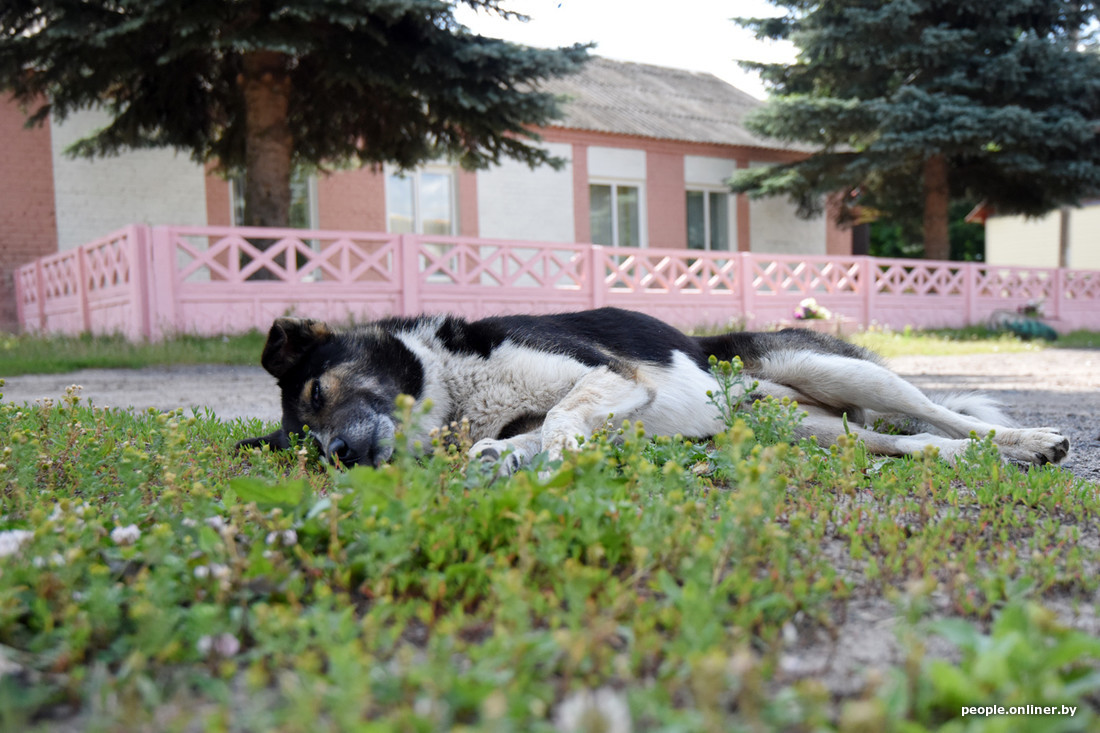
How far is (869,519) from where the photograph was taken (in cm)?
241

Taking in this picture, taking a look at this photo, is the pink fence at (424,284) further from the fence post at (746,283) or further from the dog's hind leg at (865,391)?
the dog's hind leg at (865,391)

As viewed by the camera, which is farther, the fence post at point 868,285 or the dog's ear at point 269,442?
the fence post at point 868,285

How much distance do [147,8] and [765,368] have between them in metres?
10.2

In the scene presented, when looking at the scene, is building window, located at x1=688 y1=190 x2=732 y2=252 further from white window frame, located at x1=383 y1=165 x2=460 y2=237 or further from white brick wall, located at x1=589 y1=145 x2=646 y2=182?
white window frame, located at x1=383 y1=165 x2=460 y2=237

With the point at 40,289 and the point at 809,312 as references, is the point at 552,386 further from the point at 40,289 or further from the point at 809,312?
the point at 40,289

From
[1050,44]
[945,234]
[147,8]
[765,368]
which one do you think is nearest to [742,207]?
[945,234]

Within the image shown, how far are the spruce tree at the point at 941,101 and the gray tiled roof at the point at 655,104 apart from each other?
2.37 m

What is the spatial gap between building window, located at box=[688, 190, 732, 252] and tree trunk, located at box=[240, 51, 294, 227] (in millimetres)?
13062

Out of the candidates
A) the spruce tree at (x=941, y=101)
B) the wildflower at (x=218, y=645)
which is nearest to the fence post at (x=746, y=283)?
the spruce tree at (x=941, y=101)

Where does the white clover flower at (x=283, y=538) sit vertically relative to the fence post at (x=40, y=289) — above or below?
below

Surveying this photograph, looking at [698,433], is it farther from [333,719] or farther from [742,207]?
[742,207]

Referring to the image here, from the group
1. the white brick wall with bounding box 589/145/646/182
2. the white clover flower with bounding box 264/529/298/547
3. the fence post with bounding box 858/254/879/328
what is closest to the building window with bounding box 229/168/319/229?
the white brick wall with bounding box 589/145/646/182

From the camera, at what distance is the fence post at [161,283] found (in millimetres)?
11578

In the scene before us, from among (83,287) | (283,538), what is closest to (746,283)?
(83,287)
